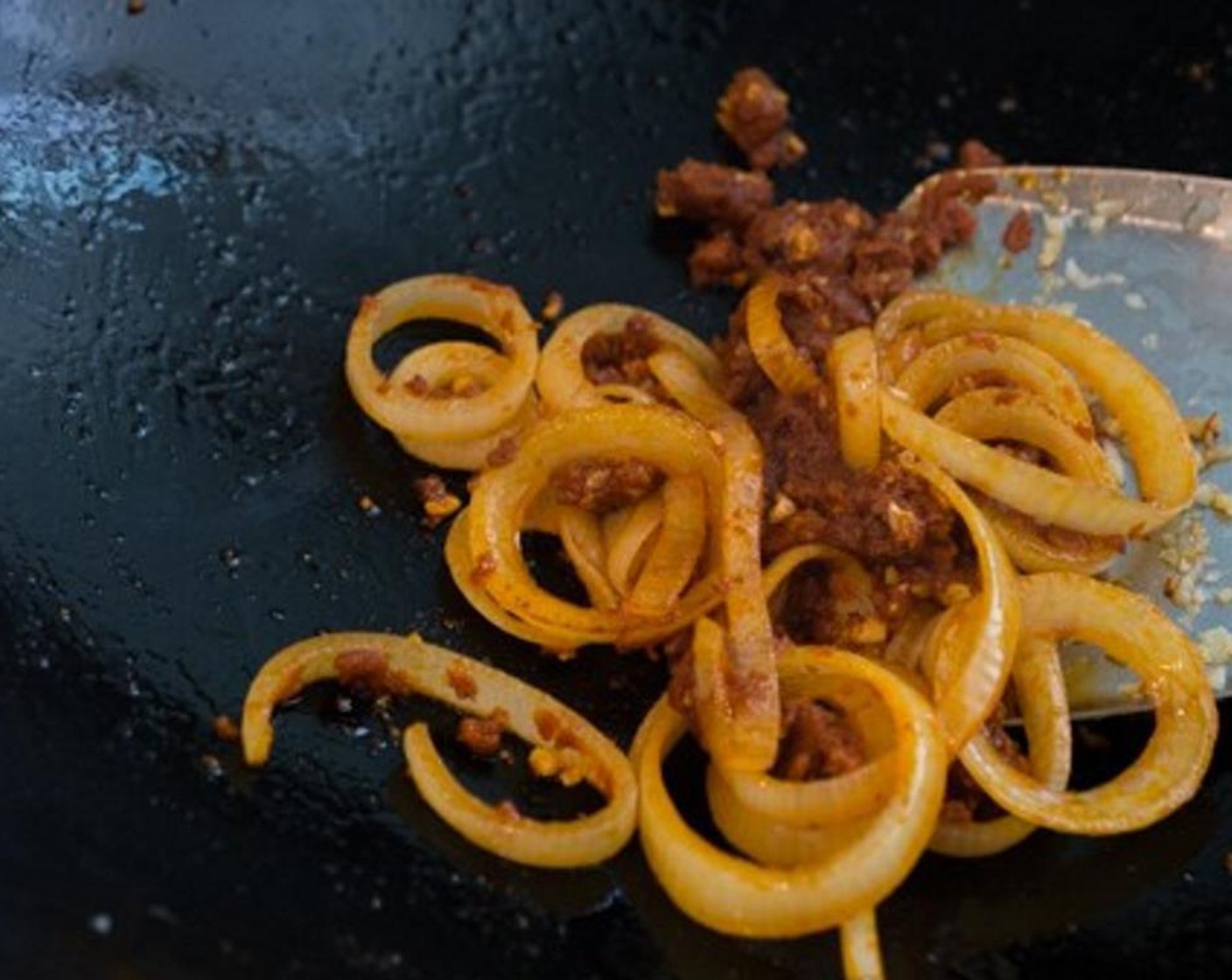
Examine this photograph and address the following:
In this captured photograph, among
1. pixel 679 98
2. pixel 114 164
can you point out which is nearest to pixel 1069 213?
pixel 679 98

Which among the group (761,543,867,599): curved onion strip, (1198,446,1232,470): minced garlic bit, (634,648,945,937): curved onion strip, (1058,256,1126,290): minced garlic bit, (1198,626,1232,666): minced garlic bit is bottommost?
(634,648,945,937): curved onion strip

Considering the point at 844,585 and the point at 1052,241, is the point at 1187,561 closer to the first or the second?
the point at 844,585

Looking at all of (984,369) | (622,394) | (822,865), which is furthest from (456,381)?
(822,865)

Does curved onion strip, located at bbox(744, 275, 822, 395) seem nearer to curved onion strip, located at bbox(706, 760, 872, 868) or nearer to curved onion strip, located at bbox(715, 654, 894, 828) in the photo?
curved onion strip, located at bbox(715, 654, 894, 828)

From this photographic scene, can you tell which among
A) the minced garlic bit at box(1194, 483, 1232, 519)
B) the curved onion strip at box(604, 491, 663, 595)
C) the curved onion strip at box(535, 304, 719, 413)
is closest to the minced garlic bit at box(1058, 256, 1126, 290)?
the minced garlic bit at box(1194, 483, 1232, 519)

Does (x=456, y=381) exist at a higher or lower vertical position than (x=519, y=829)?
higher

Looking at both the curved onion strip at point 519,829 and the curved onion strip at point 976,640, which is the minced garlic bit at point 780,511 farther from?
the curved onion strip at point 519,829

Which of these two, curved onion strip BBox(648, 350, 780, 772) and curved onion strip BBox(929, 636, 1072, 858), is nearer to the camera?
curved onion strip BBox(648, 350, 780, 772)
